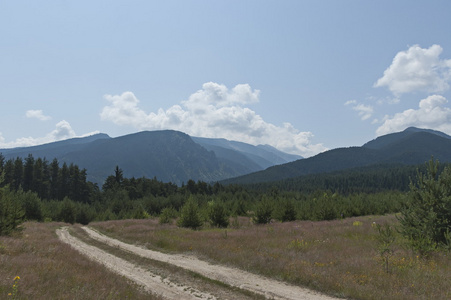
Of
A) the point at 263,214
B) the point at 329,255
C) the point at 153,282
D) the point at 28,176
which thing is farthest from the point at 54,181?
the point at 329,255

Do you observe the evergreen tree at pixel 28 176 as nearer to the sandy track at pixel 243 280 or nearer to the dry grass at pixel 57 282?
the sandy track at pixel 243 280

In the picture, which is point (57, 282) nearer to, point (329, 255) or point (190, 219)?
point (329, 255)

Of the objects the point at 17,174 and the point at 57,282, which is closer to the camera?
the point at 57,282

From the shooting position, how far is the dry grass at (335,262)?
36.9 ft

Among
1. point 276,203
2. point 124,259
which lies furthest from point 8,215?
point 276,203

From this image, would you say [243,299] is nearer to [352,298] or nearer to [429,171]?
[352,298]

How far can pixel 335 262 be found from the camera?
1563cm

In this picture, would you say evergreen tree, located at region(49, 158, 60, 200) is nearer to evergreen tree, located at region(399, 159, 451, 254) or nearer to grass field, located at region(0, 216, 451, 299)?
grass field, located at region(0, 216, 451, 299)

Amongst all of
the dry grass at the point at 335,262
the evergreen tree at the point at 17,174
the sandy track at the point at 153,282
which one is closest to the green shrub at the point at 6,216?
the sandy track at the point at 153,282

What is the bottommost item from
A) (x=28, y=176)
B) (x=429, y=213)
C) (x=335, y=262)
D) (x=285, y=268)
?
(x=335, y=262)

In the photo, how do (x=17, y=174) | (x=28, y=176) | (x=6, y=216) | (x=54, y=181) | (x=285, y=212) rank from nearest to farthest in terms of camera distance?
1. (x=6, y=216)
2. (x=285, y=212)
3. (x=17, y=174)
4. (x=28, y=176)
5. (x=54, y=181)

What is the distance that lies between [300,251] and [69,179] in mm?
108853

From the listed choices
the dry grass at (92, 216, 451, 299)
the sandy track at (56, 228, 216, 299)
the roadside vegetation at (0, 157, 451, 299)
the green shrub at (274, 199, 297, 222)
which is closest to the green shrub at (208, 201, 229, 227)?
the green shrub at (274, 199, 297, 222)

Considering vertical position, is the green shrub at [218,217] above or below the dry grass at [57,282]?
below
